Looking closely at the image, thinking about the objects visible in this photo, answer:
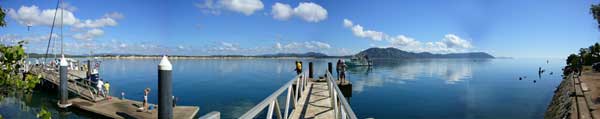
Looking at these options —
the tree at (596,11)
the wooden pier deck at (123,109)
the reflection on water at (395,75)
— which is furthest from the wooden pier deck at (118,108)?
the tree at (596,11)

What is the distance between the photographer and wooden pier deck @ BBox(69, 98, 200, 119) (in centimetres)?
1716

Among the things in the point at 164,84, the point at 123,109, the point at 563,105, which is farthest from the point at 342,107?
the point at 563,105

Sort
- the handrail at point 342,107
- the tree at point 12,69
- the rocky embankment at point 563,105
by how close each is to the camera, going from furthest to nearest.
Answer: the rocky embankment at point 563,105, the handrail at point 342,107, the tree at point 12,69

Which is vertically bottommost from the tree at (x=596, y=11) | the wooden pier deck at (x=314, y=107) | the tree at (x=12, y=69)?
the wooden pier deck at (x=314, y=107)

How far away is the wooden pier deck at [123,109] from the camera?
56.3 feet

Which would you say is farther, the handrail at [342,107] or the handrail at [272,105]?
the handrail at [342,107]

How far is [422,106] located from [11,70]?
29566mm

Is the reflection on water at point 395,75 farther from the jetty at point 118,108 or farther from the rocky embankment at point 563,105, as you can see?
the jetty at point 118,108

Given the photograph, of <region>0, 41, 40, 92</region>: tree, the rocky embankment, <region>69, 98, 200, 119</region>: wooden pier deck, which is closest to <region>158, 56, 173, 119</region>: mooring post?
<region>0, 41, 40, 92</region>: tree

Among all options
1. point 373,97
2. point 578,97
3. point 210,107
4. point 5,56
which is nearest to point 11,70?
point 5,56

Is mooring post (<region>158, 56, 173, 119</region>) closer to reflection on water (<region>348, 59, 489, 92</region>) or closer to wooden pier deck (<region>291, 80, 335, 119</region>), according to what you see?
wooden pier deck (<region>291, 80, 335, 119</region>)

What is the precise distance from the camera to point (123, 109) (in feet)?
61.7

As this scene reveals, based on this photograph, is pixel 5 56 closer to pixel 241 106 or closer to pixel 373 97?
pixel 241 106

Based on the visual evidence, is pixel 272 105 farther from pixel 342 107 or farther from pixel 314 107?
pixel 314 107
